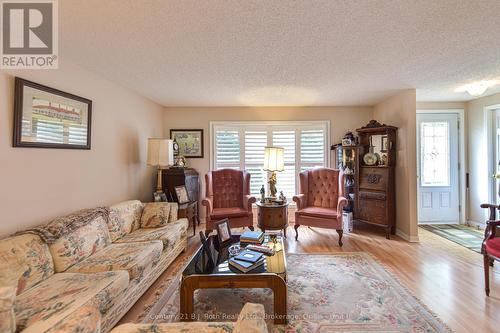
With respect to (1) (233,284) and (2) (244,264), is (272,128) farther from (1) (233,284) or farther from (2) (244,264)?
(1) (233,284)

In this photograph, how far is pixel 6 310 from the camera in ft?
3.28

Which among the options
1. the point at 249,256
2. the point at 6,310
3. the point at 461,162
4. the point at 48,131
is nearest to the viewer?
the point at 6,310

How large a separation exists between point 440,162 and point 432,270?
2.61 meters

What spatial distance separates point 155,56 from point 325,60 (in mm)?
1804

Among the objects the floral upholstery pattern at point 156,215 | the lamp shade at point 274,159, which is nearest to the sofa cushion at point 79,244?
the floral upholstery pattern at point 156,215

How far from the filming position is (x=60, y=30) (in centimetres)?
186

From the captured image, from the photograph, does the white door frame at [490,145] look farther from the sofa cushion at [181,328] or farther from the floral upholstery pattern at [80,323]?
the floral upholstery pattern at [80,323]

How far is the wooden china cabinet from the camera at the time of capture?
3564 millimetres

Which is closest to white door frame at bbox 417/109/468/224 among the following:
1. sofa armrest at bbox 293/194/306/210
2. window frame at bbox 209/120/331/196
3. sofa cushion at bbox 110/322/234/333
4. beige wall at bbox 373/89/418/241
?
beige wall at bbox 373/89/418/241

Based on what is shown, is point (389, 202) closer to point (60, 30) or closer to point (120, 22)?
point (120, 22)

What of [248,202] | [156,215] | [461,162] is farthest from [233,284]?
[461,162]

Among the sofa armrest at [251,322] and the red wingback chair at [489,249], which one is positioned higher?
the sofa armrest at [251,322]

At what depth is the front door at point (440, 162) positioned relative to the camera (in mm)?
4234

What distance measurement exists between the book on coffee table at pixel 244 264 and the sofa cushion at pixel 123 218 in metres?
1.41
